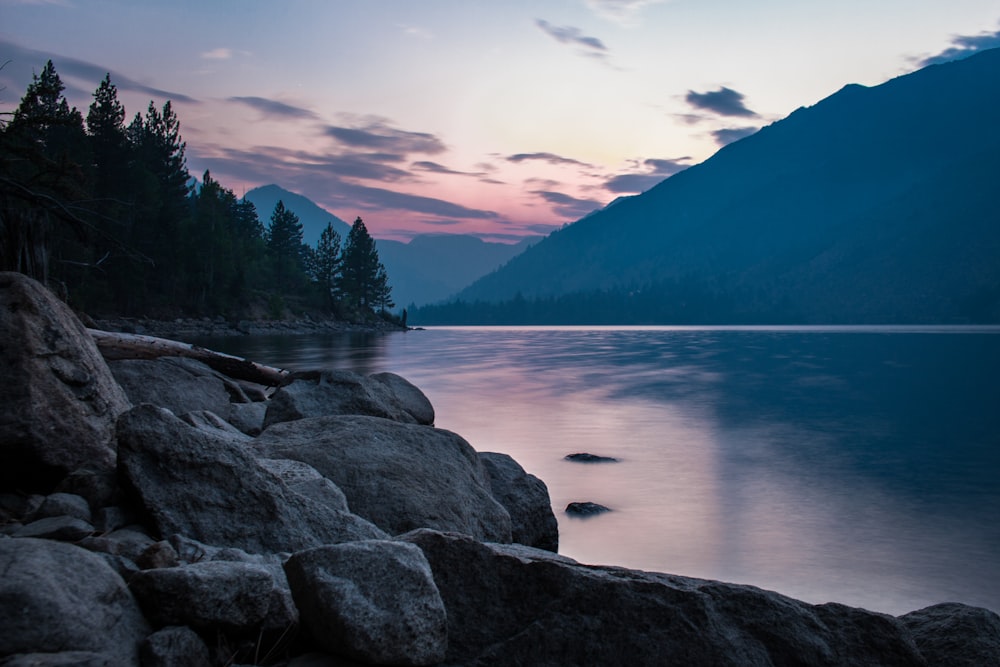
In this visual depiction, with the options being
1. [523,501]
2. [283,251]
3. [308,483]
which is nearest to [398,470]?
[308,483]

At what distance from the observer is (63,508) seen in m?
5.19

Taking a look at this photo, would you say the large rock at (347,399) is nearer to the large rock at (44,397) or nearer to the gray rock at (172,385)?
the gray rock at (172,385)

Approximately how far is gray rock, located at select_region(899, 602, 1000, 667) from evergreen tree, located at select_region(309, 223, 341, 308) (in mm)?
121456

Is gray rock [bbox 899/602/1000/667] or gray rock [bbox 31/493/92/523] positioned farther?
gray rock [bbox 31/493/92/523]

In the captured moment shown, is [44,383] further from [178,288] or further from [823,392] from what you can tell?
[178,288]

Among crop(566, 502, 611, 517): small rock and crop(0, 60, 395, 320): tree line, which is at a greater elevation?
crop(0, 60, 395, 320): tree line

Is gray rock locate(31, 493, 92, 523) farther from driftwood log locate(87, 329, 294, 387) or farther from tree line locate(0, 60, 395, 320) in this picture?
tree line locate(0, 60, 395, 320)

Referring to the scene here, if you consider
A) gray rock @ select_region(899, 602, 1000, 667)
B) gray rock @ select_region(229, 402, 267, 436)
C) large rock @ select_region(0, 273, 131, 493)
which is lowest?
gray rock @ select_region(899, 602, 1000, 667)

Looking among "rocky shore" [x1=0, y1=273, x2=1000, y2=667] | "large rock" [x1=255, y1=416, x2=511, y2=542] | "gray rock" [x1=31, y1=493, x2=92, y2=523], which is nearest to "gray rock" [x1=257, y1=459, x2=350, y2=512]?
"rocky shore" [x1=0, y1=273, x2=1000, y2=667]

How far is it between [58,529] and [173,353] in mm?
12414

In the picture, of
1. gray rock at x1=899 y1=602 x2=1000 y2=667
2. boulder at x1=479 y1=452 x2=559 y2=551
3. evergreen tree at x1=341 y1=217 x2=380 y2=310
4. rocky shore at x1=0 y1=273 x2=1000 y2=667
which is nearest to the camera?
rocky shore at x1=0 y1=273 x2=1000 y2=667

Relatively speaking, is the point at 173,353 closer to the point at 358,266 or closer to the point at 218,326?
the point at 218,326

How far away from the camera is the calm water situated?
10.1m

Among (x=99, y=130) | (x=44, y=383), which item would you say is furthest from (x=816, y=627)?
(x=99, y=130)
